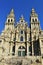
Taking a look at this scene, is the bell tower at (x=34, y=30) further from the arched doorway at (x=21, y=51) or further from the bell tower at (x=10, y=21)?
the bell tower at (x=10, y=21)

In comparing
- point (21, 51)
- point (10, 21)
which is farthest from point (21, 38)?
point (10, 21)

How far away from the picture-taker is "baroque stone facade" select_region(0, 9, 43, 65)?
5542 cm

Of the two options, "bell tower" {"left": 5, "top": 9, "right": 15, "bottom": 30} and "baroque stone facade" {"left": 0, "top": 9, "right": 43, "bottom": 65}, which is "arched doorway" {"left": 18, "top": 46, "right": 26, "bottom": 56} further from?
"bell tower" {"left": 5, "top": 9, "right": 15, "bottom": 30}

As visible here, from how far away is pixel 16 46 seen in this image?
57.8 m

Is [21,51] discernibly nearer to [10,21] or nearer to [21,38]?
[21,38]

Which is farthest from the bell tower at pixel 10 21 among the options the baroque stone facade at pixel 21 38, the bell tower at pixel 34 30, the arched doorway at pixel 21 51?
the arched doorway at pixel 21 51

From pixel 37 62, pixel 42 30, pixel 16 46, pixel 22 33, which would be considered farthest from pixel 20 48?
pixel 37 62

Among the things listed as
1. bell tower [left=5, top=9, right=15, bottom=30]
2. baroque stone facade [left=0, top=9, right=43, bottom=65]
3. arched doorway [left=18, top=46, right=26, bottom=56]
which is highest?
bell tower [left=5, top=9, right=15, bottom=30]

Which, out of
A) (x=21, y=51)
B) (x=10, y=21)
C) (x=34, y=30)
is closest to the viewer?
(x=21, y=51)

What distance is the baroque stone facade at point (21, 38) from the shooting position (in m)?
55.4

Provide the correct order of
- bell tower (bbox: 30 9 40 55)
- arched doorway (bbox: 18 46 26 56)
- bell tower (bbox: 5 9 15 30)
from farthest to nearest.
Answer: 1. bell tower (bbox: 5 9 15 30)
2. arched doorway (bbox: 18 46 26 56)
3. bell tower (bbox: 30 9 40 55)

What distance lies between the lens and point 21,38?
2372 inches

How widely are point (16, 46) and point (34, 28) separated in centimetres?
888

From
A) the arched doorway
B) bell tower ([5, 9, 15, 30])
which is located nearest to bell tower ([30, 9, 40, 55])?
the arched doorway
